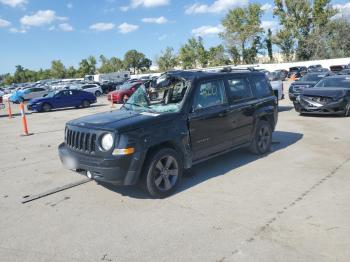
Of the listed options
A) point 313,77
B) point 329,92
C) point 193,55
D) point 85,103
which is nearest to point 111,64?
point 193,55

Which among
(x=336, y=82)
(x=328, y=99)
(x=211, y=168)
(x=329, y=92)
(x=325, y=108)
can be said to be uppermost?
(x=336, y=82)

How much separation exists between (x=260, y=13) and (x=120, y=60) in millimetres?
57089

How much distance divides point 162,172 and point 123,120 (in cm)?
100

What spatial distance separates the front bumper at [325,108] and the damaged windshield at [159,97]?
319 inches

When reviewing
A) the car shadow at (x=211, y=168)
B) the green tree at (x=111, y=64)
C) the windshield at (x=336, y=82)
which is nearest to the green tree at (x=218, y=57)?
the green tree at (x=111, y=64)

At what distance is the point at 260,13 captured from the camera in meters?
74.4

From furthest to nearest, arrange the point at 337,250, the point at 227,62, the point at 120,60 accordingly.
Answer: the point at 120,60 → the point at 227,62 → the point at 337,250

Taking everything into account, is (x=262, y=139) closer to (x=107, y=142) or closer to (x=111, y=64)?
(x=107, y=142)

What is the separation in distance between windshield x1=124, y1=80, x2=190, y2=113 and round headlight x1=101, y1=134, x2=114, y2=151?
1184 mm

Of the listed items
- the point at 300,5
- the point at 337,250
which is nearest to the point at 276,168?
the point at 337,250

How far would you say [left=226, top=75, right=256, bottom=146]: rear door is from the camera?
6996 millimetres

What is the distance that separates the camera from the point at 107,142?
5238 mm

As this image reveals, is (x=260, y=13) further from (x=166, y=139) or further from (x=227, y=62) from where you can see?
(x=166, y=139)

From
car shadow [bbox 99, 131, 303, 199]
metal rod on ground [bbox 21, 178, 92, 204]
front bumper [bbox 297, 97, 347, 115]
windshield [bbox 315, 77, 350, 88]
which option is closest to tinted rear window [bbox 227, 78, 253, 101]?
car shadow [bbox 99, 131, 303, 199]
